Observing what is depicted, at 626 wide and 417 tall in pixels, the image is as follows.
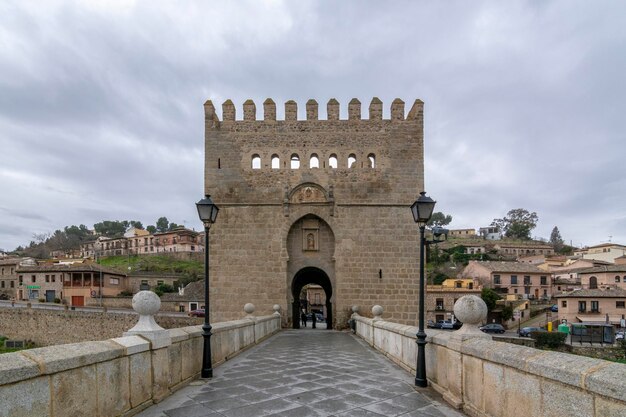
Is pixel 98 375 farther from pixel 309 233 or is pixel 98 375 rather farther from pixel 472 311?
pixel 309 233

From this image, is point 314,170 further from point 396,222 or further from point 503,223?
point 503,223

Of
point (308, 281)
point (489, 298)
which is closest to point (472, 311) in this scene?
Result: point (308, 281)

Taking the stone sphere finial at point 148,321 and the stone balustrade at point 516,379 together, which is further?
the stone sphere finial at point 148,321

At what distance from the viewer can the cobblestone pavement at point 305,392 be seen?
463 centimetres

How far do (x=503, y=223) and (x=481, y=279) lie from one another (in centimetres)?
6843

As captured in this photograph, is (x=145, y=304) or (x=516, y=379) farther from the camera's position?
(x=145, y=304)

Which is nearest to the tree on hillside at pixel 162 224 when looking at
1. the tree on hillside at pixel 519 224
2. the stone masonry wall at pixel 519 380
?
the tree on hillside at pixel 519 224

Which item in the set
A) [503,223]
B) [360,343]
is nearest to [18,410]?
[360,343]

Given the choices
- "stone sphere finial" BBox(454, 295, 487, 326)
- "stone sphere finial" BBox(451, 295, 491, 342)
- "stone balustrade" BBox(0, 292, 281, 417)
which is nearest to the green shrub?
"stone sphere finial" BBox(451, 295, 491, 342)

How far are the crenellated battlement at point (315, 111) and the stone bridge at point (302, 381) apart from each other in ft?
38.0

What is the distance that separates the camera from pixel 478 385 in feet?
14.1

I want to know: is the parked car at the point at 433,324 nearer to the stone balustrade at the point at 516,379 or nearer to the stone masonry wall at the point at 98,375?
the stone balustrade at the point at 516,379

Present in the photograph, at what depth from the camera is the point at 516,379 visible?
3572 millimetres

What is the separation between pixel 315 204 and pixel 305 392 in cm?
1265
